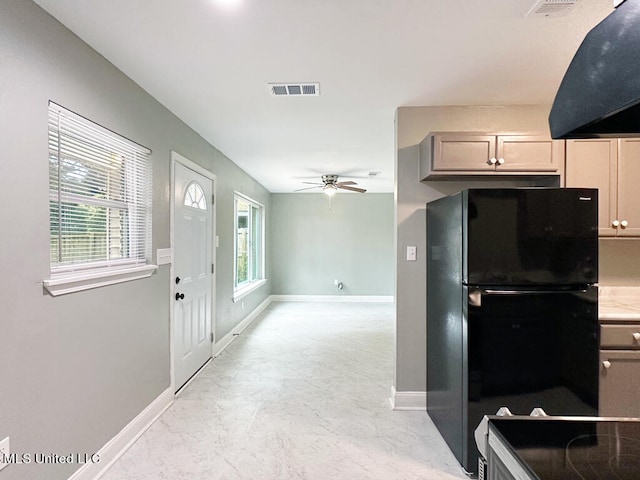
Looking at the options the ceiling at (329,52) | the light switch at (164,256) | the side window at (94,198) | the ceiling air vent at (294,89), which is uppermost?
the ceiling at (329,52)

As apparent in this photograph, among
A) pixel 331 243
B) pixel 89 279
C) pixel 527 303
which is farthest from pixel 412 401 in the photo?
pixel 331 243

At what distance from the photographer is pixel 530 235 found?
6.56ft

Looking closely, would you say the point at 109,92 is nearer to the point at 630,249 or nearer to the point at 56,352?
the point at 56,352

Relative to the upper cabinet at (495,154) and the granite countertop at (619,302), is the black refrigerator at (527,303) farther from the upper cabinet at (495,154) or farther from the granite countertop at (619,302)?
the upper cabinet at (495,154)

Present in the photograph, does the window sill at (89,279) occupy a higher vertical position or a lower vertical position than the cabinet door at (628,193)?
lower

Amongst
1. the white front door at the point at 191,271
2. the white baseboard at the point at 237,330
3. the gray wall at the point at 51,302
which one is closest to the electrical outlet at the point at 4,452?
the gray wall at the point at 51,302

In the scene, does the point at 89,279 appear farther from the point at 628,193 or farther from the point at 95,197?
Answer: the point at 628,193

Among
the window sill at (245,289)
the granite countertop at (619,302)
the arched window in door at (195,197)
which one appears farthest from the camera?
the window sill at (245,289)

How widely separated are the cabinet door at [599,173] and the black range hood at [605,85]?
1738 millimetres

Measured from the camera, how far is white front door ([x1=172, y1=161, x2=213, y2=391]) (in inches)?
123

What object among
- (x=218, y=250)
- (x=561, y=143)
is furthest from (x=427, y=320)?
(x=218, y=250)

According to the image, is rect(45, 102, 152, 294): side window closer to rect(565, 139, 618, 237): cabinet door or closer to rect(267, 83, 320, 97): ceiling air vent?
rect(267, 83, 320, 97): ceiling air vent

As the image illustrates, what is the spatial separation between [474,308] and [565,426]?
117 centimetres

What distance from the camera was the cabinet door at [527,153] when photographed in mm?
2480
